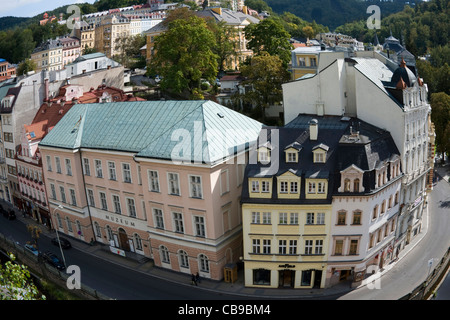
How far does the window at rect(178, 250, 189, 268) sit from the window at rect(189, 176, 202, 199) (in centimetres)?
667

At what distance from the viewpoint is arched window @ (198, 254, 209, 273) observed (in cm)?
4507

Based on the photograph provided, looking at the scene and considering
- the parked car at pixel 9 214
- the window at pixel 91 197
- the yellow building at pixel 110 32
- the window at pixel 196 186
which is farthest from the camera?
the yellow building at pixel 110 32

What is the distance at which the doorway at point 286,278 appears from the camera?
4372cm

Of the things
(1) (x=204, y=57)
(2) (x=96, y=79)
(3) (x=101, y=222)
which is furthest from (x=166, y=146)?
(2) (x=96, y=79)

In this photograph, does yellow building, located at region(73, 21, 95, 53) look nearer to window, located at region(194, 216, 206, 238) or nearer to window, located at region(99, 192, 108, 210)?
window, located at region(99, 192, 108, 210)

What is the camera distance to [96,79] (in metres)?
75.8

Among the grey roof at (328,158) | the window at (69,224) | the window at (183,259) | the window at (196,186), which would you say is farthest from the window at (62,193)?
the grey roof at (328,158)

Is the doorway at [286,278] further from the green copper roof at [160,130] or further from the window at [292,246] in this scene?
the green copper roof at [160,130]

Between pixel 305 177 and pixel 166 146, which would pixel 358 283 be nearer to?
pixel 305 177

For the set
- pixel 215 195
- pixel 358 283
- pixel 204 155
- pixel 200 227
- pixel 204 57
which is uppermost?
pixel 204 57

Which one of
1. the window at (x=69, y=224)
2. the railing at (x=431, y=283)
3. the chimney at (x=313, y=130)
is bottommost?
the railing at (x=431, y=283)

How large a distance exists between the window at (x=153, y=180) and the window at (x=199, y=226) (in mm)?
4859

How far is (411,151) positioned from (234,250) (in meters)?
20.1

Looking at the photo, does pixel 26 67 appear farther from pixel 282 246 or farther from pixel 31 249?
pixel 282 246
